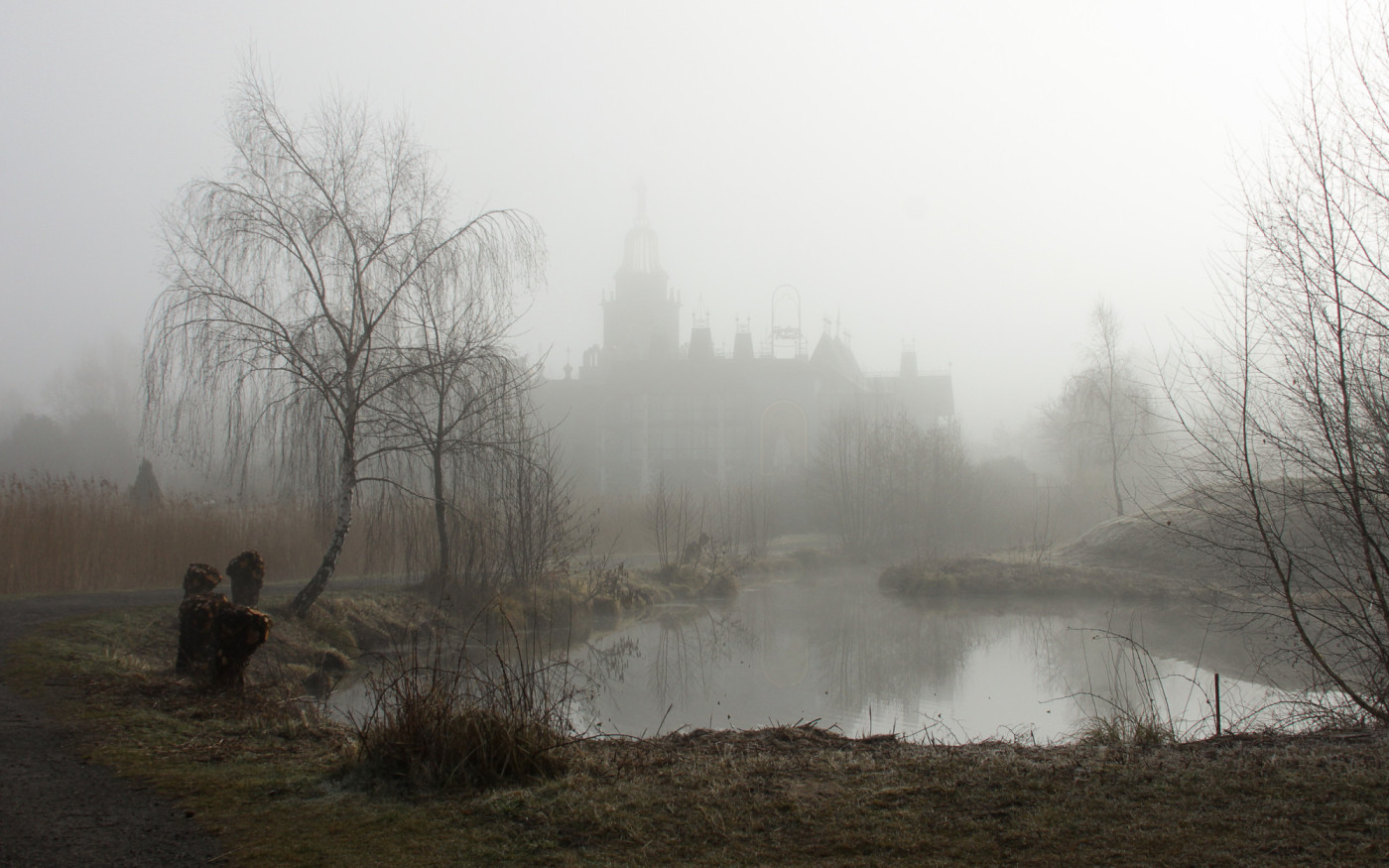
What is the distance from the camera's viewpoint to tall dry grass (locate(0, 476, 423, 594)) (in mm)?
12422

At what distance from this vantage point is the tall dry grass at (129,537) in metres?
12.4

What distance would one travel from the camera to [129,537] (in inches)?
531

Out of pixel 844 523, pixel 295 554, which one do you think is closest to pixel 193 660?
pixel 295 554

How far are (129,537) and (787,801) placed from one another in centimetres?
1331

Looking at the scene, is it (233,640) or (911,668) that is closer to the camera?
(233,640)

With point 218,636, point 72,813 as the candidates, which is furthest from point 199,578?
point 72,813

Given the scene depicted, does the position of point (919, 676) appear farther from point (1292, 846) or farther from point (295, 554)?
point (295, 554)

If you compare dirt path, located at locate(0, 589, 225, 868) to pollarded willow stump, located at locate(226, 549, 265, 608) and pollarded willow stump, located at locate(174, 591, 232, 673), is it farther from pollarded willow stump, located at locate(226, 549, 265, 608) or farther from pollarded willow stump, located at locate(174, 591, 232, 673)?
pollarded willow stump, located at locate(226, 549, 265, 608)

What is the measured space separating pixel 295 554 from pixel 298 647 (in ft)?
19.0

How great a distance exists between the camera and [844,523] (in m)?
29.7

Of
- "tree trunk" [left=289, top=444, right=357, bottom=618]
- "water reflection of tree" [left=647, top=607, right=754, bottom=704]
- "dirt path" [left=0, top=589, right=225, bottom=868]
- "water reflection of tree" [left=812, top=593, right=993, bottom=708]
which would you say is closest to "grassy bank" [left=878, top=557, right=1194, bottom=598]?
"water reflection of tree" [left=812, top=593, right=993, bottom=708]

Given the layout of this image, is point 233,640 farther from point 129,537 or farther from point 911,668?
point 911,668

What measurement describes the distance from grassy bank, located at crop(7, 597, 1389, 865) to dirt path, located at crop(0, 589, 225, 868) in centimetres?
15

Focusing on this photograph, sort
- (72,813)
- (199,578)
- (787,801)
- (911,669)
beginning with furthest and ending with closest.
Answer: (911,669)
(199,578)
(787,801)
(72,813)
